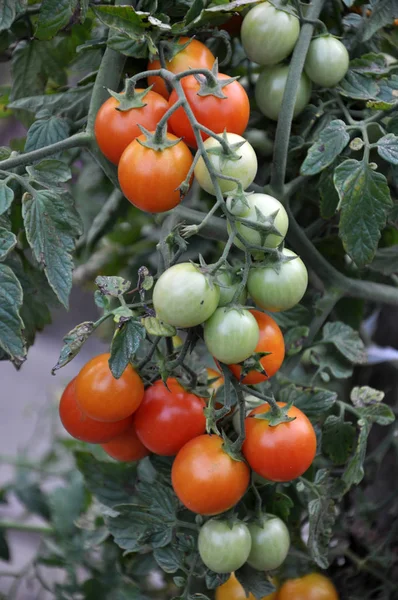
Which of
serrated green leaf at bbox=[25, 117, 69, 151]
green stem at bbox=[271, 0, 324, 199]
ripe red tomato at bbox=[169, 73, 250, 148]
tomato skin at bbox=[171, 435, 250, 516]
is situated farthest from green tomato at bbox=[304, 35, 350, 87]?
tomato skin at bbox=[171, 435, 250, 516]

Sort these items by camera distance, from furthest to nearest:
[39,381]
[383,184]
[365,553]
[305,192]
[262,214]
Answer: [39,381] → [365,553] → [305,192] → [383,184] → [262,214]

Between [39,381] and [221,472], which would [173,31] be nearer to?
[221,472]

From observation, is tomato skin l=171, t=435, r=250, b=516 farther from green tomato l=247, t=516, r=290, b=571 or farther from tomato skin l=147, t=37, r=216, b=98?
tomato skin l=147, t=37, r=216, b=98

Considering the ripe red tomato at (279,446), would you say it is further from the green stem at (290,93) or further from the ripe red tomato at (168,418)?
the green stem at (290,93)

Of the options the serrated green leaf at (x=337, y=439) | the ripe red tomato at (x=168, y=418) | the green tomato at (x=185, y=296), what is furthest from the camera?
the serrated green leaf at (x=337, y=439)

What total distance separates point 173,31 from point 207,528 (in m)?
0.40

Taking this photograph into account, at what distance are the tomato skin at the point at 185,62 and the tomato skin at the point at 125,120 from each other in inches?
1.4

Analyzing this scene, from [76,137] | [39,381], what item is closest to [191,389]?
[76,137]

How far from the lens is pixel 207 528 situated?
21.5 inches

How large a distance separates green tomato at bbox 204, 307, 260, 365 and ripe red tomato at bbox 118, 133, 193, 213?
9 cm

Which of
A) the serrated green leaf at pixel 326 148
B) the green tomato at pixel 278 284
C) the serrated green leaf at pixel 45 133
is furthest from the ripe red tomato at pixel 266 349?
the serrated green leaf at pixel 45 133

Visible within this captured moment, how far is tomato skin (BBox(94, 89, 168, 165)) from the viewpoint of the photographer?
502 millimetres

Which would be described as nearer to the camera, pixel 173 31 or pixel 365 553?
pixel 173 31

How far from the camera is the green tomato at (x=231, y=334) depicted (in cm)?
44
